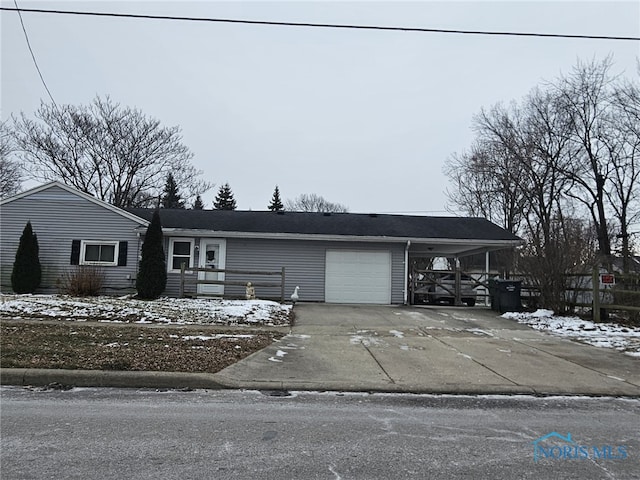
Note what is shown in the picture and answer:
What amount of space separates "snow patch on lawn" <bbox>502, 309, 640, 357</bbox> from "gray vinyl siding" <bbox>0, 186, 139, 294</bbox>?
45.3ft

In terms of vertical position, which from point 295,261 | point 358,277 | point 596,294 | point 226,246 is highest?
point 226,246

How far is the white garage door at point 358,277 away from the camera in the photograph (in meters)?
17.5

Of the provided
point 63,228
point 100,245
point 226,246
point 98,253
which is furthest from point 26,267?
point 226,246

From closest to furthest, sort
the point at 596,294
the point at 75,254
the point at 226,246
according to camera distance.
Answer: the point at 596,294
the point at 75,254
the point at 226,246

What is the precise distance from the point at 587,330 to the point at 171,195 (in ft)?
111

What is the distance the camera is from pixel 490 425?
479 cm

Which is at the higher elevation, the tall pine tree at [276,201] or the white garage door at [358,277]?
the tall pine tree at [276,201]

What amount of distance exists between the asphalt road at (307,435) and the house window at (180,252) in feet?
38.6

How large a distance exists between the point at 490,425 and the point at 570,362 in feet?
13.7

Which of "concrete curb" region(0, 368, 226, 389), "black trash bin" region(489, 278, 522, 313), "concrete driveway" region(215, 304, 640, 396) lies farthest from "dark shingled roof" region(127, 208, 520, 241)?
"concrete curb" region(0, 368, 226, 389)

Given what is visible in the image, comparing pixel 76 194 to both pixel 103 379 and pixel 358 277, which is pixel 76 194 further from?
pixel 103 379

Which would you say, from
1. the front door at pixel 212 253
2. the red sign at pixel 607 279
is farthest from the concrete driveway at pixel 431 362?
the front door at pixel 212 253

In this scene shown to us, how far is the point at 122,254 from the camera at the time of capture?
17047 millimetres

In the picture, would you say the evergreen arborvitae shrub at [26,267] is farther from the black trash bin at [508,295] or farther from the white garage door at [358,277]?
the black trash bin at [508,295]
